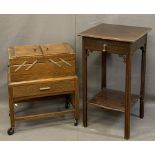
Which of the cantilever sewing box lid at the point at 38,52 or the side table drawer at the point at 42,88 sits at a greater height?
the cantilever sewing box lid at the point at 38,52

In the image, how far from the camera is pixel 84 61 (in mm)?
2883

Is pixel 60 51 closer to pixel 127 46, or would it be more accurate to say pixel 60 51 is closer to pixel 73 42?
pixel 73 42

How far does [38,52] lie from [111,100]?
75 centimetres

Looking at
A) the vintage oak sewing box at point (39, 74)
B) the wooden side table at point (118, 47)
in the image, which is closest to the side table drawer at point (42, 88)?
the vintage oak sewing box at point (39, 74)

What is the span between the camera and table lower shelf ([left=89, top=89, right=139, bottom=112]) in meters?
2.94

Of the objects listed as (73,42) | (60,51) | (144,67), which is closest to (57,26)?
(73,42)

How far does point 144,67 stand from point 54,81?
790 millimetres

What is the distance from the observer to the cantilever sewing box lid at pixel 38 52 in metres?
2.84

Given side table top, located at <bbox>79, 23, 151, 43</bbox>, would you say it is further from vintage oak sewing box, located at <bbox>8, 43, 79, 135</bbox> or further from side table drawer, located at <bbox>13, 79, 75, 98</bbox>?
side table drawer, located at <bbox>13, 79, 75, 98</bbox>

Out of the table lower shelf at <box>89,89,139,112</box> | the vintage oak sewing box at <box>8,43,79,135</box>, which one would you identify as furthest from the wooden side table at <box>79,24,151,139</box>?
the vintage oak sewing box at <box>8,43,79,135</box>

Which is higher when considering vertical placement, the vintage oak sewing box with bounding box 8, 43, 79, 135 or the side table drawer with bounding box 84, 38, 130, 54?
the side table drawer with bounding box 84, 38, 130, 54

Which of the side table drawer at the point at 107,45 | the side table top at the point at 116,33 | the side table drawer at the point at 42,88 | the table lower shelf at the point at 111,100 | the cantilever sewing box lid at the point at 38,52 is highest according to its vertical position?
the side table top at the point at 116,33

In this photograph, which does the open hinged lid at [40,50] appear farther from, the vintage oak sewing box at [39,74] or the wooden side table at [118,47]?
the wooden side table at [118,47]

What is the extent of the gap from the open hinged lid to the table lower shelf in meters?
0.48
